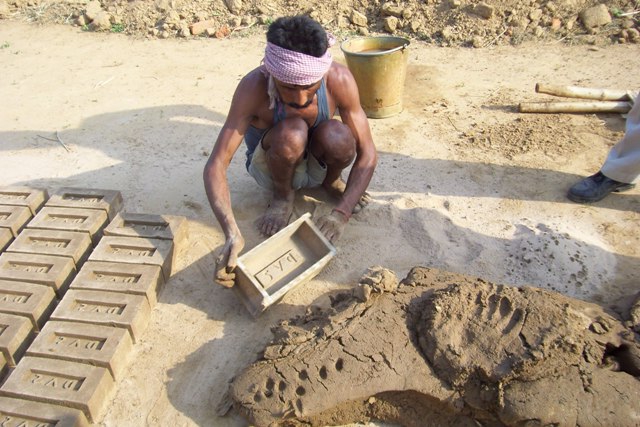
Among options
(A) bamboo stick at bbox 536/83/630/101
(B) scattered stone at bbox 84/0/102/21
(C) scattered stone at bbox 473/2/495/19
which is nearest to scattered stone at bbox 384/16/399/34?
(C) scattered stone at bbox 473/2/495/19

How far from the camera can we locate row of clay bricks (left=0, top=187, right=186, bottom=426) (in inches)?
82.1

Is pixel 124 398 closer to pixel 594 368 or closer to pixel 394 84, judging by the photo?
pixel 594 368

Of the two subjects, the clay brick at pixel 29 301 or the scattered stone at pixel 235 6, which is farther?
the scattered stone at pixel 235 6

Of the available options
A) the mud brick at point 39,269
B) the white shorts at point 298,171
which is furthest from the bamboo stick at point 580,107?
the mud brick at point 39,269

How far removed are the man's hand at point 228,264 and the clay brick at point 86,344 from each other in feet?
1.72

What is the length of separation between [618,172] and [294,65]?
87.7 inches

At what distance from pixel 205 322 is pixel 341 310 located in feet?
2.64

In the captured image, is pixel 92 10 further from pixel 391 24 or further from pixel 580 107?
pixel 580 107

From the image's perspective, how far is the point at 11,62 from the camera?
18.7 feet

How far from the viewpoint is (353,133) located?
2.85 meters

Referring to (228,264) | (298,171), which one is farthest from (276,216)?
(228,264)

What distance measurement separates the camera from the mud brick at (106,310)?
7.68 ft

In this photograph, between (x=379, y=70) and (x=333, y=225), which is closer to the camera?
(x=333, y=225)

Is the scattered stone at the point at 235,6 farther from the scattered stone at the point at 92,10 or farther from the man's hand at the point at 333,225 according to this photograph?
the man's hand at the point at 333,225
